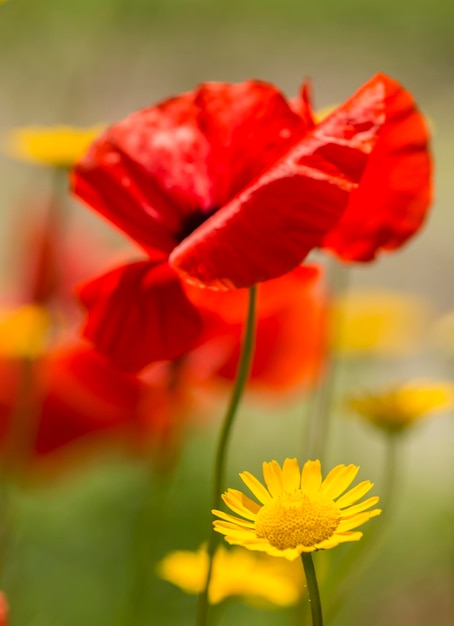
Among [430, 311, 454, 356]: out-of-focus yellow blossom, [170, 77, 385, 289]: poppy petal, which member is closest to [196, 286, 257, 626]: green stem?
[170, 77, 385, 289]: poppy petal

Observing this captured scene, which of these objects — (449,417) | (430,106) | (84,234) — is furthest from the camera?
(430,106)

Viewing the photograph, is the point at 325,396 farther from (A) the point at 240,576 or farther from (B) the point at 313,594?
(B) the point at 313,594

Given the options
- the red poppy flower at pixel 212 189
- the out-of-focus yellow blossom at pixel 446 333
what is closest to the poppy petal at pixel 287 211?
the red poppy flower at pixel 212 189

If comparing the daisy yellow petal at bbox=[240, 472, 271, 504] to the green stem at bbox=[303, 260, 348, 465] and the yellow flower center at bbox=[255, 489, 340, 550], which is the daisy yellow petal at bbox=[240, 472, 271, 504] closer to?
the yellow flower center at bbox=[255, 489, 340, 550]

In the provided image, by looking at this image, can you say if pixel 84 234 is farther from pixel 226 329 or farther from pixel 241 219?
pixel 241 219

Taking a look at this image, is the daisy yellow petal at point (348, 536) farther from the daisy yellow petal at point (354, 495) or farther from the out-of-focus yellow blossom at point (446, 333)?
the out-of-focus yellow blossom at point (446, 333)

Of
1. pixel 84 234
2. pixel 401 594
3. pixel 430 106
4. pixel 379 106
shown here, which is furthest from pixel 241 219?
pixel 430 106
